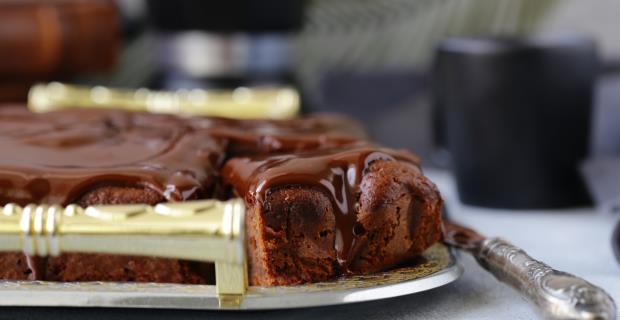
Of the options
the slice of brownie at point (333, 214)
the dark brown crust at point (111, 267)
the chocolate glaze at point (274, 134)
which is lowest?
the dark brown crust at point (111, 267)

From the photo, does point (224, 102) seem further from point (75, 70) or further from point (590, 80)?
point (590, 80)

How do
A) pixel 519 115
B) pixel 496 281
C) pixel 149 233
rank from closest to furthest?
pixel 149 233
pixel 496 281
pixel 519 115

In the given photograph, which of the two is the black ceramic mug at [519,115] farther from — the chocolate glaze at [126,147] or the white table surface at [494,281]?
the chocolate glaze at [126,147]

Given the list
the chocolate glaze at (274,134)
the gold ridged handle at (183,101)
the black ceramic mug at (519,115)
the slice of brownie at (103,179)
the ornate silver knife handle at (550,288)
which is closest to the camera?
the ornate silver knife handle at (550,288)

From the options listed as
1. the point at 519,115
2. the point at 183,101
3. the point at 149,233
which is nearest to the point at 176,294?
the point at 149,233

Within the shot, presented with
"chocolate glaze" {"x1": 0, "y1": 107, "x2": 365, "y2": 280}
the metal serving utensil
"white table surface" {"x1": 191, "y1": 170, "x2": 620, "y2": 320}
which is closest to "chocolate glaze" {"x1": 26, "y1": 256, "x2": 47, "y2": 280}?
"chocolate glaze" {"x1": 0, "y1": 107, "x2": 365, "y2": 280}

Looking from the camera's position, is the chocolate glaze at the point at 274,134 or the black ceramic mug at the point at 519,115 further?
the black ceramic mug at the point at 519,115

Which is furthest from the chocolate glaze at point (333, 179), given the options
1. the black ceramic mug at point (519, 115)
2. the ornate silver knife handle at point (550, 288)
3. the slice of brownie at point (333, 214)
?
the black ceramic mug at point (519, 115)

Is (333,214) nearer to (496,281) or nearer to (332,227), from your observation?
(332,227)
